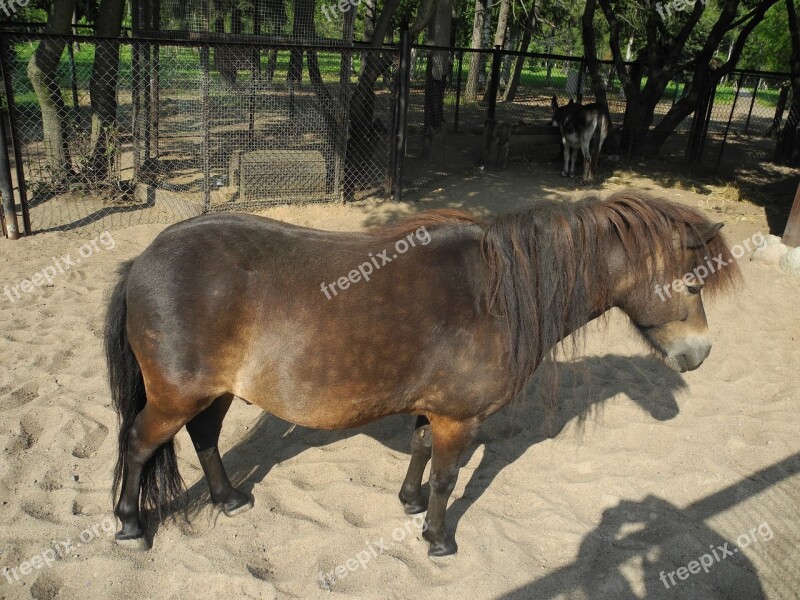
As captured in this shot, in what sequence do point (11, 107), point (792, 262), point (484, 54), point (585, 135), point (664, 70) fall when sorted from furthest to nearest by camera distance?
point (484, 54)
point (664, 70)
point (585, 135)
point (792, 262)
point (11, 107)

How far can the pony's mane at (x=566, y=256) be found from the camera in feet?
9.52

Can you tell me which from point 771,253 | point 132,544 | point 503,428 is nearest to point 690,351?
point 503,428

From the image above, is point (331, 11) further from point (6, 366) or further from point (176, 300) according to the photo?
point (176, 300)

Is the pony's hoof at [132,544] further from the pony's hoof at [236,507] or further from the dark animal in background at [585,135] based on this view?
the dark animal in background at [585,135]

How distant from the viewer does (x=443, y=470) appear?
3242mm

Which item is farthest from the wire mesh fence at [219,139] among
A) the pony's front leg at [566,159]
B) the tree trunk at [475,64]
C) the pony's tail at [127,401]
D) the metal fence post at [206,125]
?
the tree trunk at [475,64]

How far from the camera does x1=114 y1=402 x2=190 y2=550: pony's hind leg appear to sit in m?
3.08

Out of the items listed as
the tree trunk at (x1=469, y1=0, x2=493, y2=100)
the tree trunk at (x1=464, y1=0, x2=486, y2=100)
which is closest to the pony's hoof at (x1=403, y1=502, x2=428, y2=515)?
the tree trunk at (x1=464, y1=0, x2=486, y2=100)

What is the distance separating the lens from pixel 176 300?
2809 millimetres

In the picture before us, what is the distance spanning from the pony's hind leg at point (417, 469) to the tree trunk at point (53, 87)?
730 centimetres

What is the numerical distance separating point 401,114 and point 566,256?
6.72 metres

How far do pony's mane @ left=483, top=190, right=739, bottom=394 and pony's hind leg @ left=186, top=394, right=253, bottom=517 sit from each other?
1.65 meters

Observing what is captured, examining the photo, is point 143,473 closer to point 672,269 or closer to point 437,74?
point 672,269

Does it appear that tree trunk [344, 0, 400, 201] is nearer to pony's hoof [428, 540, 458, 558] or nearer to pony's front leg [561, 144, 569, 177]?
pony's front leg [561, 144, 569, 177]
